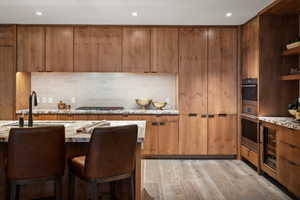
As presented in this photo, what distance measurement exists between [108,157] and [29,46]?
12.3ft

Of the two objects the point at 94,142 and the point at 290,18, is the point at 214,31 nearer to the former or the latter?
the point at 290,18

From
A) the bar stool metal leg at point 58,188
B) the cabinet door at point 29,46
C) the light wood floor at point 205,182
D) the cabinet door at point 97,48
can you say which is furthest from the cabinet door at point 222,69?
the bar stool metal leg at point 58,188

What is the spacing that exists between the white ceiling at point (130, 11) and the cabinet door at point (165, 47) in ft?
0.70

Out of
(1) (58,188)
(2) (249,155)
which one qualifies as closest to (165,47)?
(2) (249,155)

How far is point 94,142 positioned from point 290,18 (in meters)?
3.60

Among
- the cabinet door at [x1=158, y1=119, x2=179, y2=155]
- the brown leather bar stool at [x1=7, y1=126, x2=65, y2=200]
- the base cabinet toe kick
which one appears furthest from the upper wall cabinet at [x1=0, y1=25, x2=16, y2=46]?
the base cabinet toe kick

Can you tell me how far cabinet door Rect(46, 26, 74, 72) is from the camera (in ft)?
17.5

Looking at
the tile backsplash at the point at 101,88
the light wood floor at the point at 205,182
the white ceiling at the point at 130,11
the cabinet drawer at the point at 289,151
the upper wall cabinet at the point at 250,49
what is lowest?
the light wood floor at the point at 205,182

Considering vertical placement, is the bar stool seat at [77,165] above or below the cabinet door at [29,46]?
below

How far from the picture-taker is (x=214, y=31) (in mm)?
5355

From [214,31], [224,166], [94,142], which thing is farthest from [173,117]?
[94,142]

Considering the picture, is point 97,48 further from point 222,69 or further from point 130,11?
point 222,69

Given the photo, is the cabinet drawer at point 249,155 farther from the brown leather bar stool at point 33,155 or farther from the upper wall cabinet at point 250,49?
the brown leather bar stool at point 33,155

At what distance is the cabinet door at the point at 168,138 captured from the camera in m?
5.31
